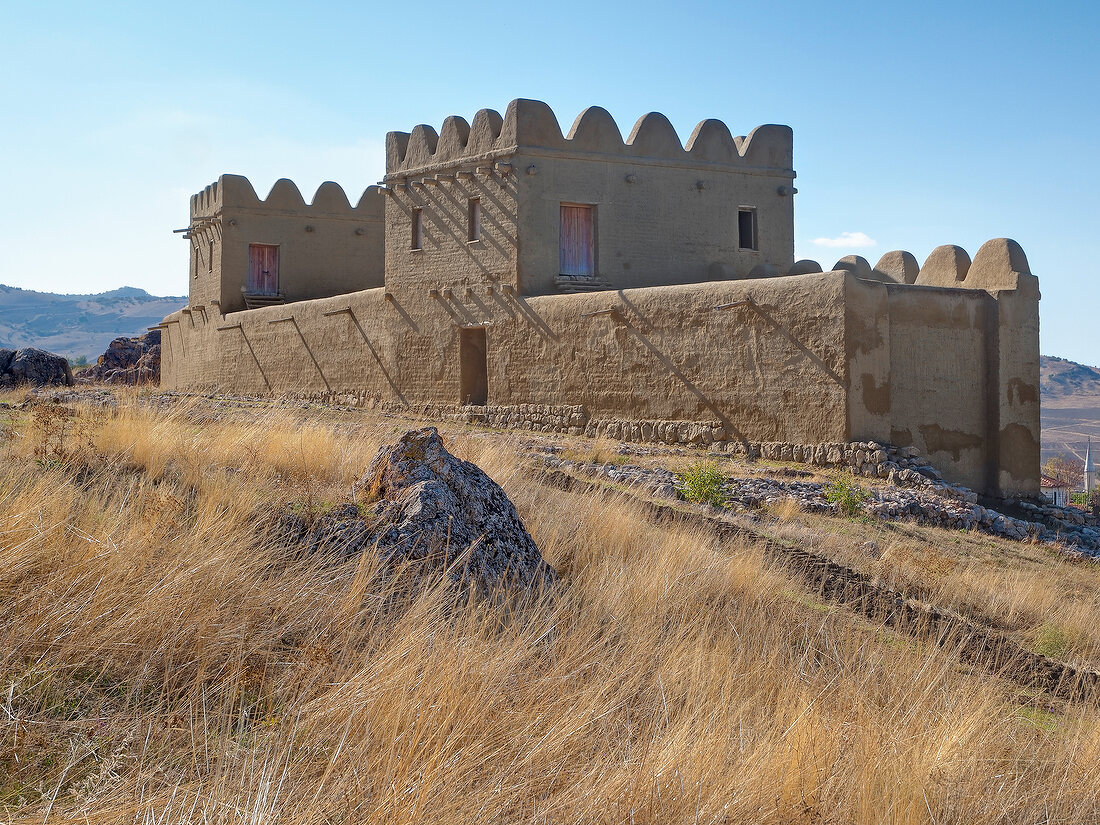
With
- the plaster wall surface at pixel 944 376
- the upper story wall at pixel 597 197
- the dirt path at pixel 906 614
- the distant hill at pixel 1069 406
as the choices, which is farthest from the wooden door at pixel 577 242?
the distant hill at pixel 1069 406

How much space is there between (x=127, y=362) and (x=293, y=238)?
12701 millimetres

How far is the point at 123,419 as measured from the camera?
711 cm

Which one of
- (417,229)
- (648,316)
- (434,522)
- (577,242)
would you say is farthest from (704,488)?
(417,229)

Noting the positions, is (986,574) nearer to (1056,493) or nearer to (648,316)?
(648,316)

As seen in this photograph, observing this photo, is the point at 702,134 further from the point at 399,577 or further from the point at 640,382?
the point at 399,577

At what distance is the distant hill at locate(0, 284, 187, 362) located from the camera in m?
124

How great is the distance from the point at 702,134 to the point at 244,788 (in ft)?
55.7

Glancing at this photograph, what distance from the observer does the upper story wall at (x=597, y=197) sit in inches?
671

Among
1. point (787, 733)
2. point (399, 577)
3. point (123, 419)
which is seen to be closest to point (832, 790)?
point (787, 733)

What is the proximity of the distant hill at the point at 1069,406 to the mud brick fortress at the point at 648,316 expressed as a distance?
52.4 metres

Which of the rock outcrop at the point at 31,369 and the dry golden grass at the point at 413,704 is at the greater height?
the rock outcrop at the point at 31,369

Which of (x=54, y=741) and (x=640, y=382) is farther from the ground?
(x=640, y=382)

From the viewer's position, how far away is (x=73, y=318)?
136 metres

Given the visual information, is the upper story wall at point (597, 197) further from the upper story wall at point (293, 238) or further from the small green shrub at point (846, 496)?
the small green shrub at point (846, 496)
